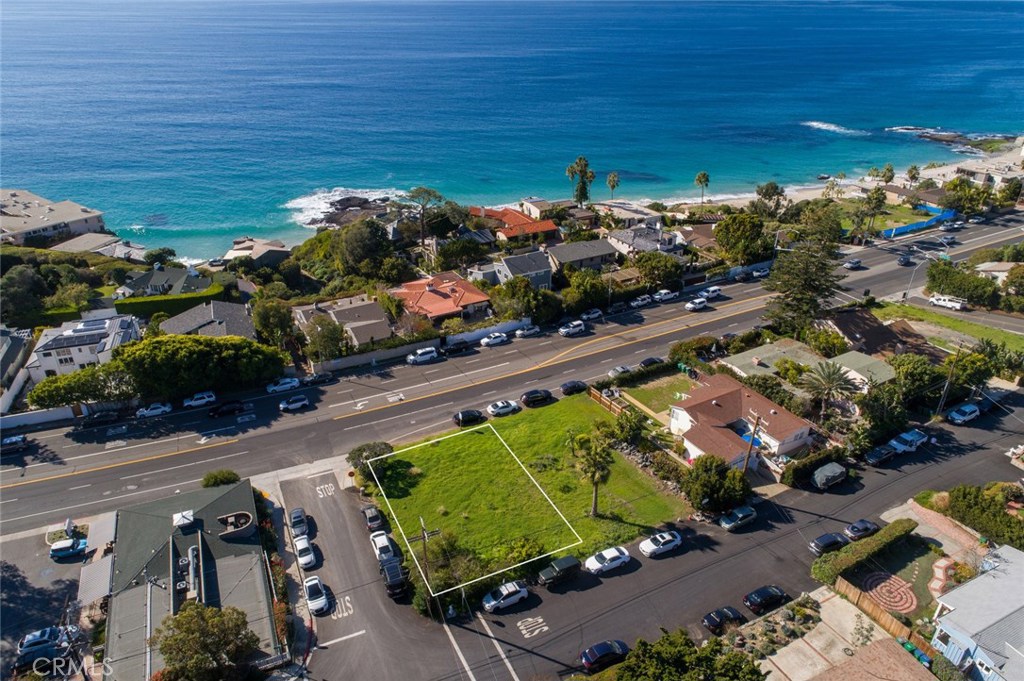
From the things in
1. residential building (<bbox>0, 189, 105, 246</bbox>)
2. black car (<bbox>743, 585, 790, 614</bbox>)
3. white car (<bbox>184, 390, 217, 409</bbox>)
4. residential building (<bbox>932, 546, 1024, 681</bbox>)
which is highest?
residential building (<bbox>0, 189, 105, 246</bbox>)

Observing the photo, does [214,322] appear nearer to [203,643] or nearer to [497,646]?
[203,643]

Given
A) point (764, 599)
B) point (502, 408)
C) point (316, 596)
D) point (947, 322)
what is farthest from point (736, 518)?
point (947, 322)

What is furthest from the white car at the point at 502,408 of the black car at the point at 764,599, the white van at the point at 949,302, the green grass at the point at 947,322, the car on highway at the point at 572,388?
the white van at the point at 949,302

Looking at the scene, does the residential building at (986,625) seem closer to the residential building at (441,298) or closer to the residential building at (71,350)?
A: the residential building at (441,298)

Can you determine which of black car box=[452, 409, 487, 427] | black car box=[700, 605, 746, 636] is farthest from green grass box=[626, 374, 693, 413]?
black car box=[700, 605, 746, 636]

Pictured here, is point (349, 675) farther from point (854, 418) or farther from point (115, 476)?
point (854, 418)

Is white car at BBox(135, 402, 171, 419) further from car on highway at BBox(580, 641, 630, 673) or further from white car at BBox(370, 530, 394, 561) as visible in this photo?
car on highway at BBox(580, 641, 630, 673)
